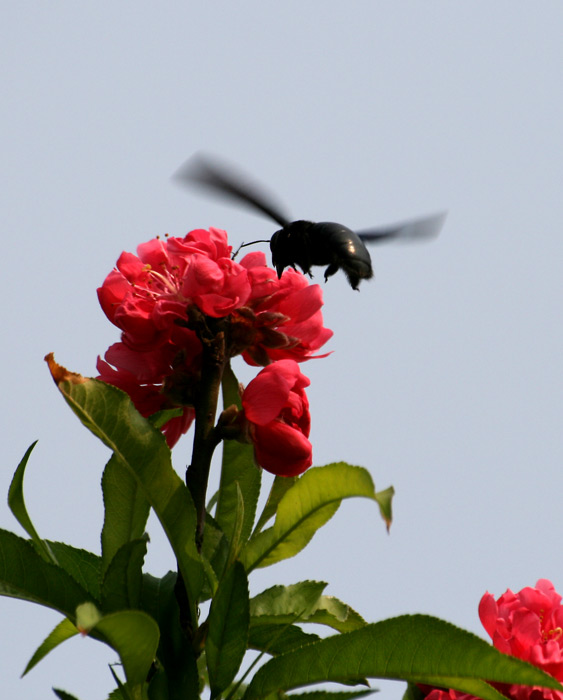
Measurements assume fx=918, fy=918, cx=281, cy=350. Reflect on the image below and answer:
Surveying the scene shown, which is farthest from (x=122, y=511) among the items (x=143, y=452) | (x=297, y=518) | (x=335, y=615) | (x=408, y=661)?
(x=408, y=661)

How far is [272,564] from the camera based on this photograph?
6.75ft

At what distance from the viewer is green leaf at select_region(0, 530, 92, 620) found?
1.78m

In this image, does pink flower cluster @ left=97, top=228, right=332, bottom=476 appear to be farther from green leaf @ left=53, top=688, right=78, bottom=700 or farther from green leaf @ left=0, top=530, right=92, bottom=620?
green leaf @ left=53, top=688, right=78, bottom=700

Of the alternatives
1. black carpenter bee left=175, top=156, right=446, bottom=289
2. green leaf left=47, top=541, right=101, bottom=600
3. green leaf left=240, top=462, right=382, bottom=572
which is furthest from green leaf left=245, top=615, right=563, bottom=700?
black carpenter bee left=175, top=156, right=446, bottom=289

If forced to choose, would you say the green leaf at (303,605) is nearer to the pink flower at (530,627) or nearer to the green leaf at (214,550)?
the green leaf at (214,550)

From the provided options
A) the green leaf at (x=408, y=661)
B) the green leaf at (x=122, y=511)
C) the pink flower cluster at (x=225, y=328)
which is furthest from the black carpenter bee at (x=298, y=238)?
the green leaf at (x=408, y=661)

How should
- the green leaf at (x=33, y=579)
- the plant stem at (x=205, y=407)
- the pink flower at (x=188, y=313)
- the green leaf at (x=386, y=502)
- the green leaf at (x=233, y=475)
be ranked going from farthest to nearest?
1. the green leaf at (x=233, y=475)
2. the pink flower at (x=188, y=313)
3. the plant stem at (x=205, y=407)
4. the green leaf at (x=33, y=579)
5. the green leaf at (x=386, y=502)

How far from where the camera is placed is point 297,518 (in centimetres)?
200

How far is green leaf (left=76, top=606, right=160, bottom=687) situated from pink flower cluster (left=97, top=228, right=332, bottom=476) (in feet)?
1.73

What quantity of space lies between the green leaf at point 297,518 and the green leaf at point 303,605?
0.07 m

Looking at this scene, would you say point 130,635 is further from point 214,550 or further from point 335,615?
point 335,615

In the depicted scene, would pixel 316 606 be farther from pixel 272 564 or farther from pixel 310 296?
pixel 310 296

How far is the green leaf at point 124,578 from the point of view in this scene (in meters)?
1.88

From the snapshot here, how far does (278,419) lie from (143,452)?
353 mm
